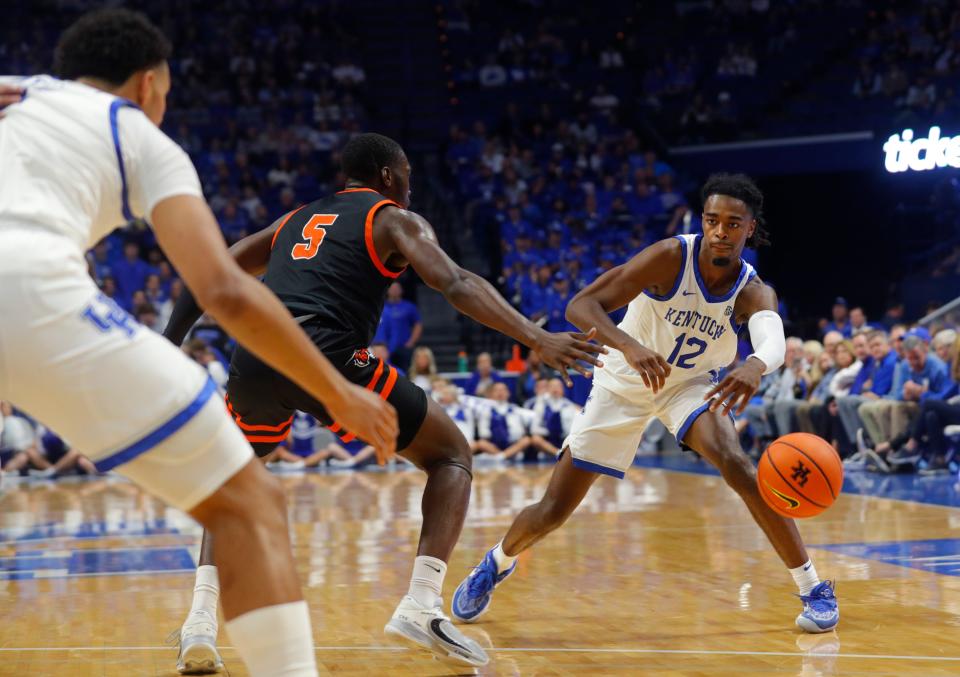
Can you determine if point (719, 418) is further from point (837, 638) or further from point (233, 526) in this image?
point (233, 526)

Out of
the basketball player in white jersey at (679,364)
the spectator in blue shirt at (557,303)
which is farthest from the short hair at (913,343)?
the basketball player in white jersey at (679,364)

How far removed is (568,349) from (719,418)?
2.07 meters

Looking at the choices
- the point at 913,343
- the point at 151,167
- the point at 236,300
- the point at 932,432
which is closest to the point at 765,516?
the point at 236,300

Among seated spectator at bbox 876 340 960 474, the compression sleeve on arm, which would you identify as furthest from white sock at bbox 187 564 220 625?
seated spectator at bbox 876 340 960 474

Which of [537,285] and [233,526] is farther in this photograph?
[537,285]

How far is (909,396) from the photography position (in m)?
12.0

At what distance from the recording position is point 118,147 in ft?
8.43

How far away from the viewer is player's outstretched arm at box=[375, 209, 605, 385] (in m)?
3.47

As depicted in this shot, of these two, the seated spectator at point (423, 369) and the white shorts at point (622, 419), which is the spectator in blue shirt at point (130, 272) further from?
the white shorts at point (622, 419)

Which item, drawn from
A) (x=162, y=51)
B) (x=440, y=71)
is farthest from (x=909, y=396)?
(x=440, y=71)

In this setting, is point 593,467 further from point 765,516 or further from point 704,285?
point 704,285

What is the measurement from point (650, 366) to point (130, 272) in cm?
1280

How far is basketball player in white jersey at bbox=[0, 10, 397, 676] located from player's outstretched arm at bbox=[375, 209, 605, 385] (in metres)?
0.90

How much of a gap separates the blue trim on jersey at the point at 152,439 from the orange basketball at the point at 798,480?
3.11m
